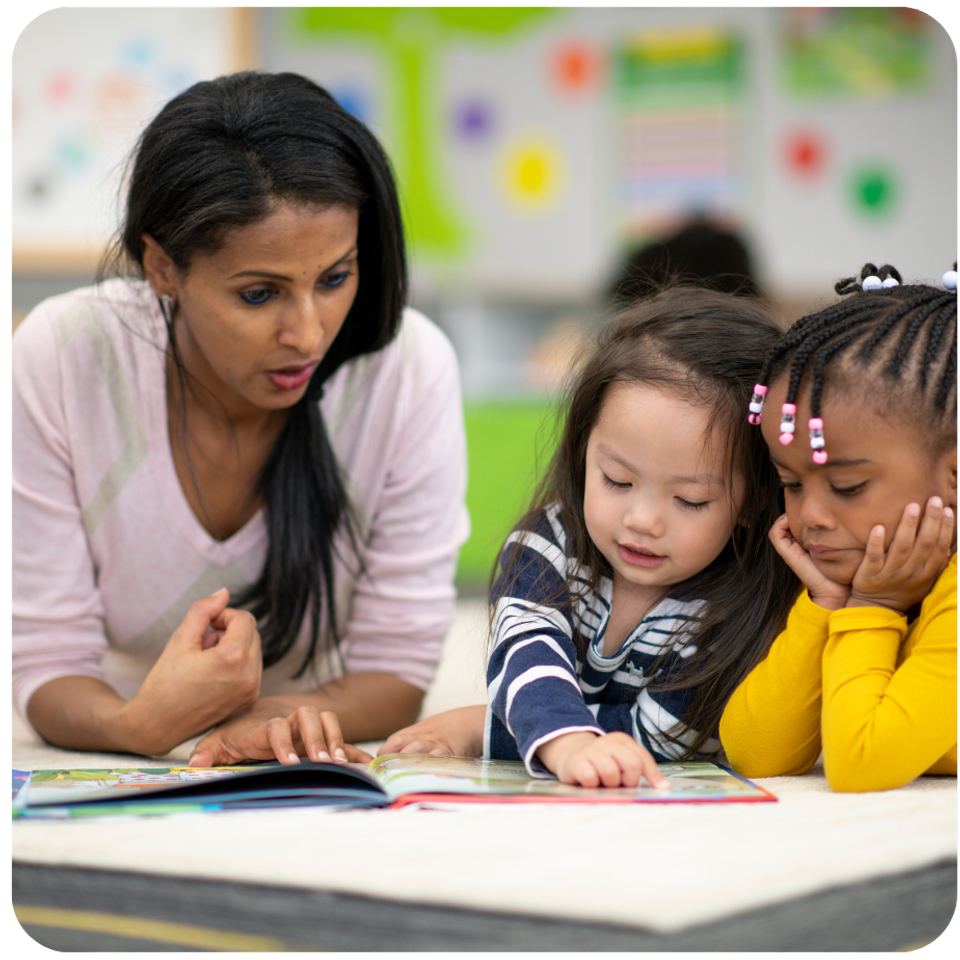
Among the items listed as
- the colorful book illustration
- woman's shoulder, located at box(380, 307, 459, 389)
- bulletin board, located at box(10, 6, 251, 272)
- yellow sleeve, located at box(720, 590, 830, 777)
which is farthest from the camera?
bulletin board, located at box(10, 6, 251, 272)

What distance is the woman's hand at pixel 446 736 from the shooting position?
105 centimetres

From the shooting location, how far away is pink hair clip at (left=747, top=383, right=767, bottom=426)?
0.89m

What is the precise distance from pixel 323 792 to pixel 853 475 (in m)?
0.45

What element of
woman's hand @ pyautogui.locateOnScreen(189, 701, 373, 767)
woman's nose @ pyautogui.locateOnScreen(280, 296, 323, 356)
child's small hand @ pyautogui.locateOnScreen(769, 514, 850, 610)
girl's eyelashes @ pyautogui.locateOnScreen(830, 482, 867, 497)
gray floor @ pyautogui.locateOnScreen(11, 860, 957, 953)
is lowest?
woman's hand @ pyautogui.locateOnScreen(189, 701, 373, 767)

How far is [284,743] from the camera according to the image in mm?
995

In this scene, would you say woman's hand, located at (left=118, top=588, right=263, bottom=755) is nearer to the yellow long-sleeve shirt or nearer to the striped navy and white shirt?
the striped navy and white shirt

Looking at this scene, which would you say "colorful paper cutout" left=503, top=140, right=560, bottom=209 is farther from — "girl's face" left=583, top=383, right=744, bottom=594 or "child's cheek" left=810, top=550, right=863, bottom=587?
"child's cheek" left=810, top=550, right=863, bottom=587

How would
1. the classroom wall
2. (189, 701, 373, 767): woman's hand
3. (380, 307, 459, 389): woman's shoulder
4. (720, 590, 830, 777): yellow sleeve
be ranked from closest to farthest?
(720, 590, 830, 777): yellow sleeve, (189, 701, 373, 767): woman's hand, (380, 307, 459, 389): woman's shoulder, the classroom wall

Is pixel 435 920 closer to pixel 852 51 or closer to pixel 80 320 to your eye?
pixel 80 320

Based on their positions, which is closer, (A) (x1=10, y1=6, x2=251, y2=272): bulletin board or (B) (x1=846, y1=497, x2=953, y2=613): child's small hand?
(B) (x1=846, y1=497, x2=953, y2=613): child's small hand

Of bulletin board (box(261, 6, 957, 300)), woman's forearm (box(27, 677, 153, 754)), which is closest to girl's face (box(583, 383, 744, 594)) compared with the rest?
woman's forearm (box(27, 677, 153, 754))

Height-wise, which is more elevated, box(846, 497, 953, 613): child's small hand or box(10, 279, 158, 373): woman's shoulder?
box(10, 279, 158, 373): woman's shoulder

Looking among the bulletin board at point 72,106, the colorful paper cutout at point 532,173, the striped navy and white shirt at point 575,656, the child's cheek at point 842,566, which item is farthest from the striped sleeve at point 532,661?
the colorful paper cutout at point 532,173

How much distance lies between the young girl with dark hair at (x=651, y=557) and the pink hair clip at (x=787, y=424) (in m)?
0.11
